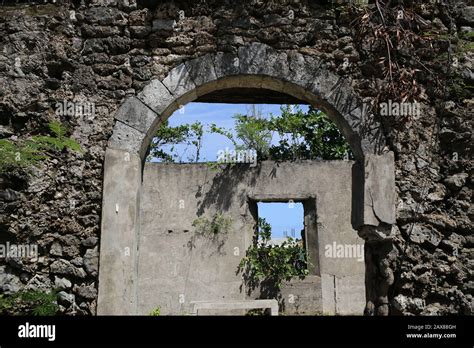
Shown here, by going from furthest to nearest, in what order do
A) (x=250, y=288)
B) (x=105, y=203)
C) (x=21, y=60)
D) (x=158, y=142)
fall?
(x=158, y=142)
(x=250, y=288)
(x=21, y=60)
(x=105, y=203)

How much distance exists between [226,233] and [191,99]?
606 centimetres

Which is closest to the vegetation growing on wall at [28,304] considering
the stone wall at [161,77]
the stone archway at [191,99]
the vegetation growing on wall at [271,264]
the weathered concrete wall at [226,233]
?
the stone wall at [161,77]

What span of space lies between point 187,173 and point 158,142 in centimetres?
178

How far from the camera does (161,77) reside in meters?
5.68

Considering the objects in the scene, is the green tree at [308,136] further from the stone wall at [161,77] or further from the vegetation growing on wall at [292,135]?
the stone wall at [161,77]

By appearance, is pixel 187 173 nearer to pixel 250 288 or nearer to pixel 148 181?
pixel 148 181

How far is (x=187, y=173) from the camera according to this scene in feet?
39.1

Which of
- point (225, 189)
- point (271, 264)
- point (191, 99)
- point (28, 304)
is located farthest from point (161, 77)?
point (271, 264)

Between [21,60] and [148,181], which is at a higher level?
[21,60]

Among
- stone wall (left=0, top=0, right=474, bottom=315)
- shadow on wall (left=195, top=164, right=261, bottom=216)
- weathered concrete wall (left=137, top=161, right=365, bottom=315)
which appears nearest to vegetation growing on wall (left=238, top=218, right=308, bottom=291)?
weathered concrete wall (left=137, top=161, right=365, bottom=315)

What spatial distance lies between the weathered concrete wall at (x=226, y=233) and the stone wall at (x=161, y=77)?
597cm

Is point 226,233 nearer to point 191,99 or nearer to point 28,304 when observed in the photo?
point 191,99

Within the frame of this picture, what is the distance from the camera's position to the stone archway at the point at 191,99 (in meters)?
5.30

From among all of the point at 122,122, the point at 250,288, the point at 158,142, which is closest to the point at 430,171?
the point at 122,122
